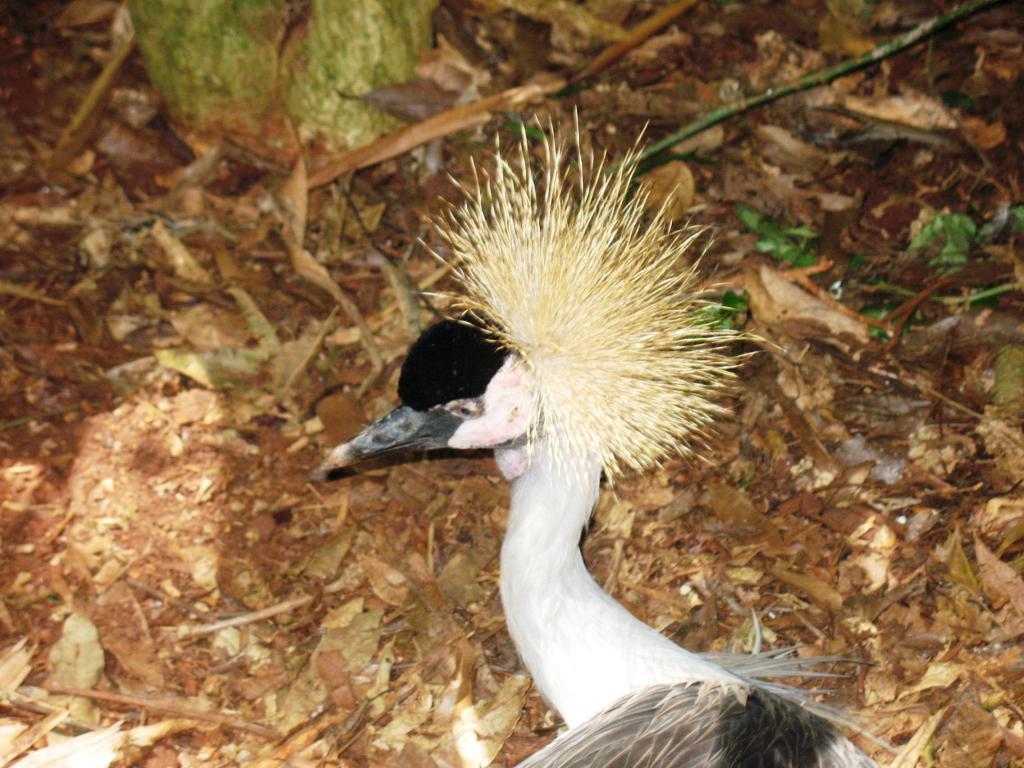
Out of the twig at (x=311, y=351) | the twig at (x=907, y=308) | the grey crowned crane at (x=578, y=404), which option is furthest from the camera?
the twig at (x=311, y=351)

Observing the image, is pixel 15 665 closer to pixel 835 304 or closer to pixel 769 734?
pixel 769 734

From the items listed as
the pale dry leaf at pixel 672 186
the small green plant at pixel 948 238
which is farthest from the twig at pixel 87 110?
the small green plant at pixel 948 238

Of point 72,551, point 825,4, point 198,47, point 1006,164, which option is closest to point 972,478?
point 1006,164

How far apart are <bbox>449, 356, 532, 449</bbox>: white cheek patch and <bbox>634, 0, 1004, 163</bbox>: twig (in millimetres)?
1121

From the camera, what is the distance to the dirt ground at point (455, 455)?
6.24ft

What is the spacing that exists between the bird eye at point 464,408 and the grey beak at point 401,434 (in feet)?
0.04

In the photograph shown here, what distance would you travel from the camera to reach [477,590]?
2086mm

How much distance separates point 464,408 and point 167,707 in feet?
2.76

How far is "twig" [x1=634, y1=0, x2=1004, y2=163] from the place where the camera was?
2596mm

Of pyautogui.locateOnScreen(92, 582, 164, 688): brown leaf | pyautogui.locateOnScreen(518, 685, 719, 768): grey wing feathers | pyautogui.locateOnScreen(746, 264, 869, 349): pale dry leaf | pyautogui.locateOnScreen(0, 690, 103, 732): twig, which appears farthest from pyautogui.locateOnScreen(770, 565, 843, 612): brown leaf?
pyautogui.locateOnScreen(0, 690, 103, 732): twig

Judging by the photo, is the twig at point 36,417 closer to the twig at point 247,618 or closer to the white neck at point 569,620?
the twig at point 247,618

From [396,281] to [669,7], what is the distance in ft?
4.13

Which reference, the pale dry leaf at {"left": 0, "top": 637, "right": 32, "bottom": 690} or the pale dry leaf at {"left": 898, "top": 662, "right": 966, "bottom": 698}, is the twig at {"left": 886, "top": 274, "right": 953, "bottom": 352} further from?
the pale dry leaf at {"left": 0, "top": 637, "right": 32, "bottom": 690}

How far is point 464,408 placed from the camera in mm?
1732
